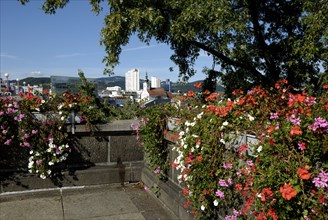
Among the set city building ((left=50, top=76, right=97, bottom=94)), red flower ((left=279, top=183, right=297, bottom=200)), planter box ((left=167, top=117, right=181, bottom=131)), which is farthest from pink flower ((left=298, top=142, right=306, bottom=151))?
city building ((left=50, top=76, right=97, bottom=94))

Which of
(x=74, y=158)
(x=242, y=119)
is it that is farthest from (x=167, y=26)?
(x=242, y=119)

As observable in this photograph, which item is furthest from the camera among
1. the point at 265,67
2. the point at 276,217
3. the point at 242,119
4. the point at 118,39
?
the point at 265,67

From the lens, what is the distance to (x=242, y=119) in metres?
3.45

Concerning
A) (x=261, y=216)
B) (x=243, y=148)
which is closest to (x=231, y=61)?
(x=243, y=148)

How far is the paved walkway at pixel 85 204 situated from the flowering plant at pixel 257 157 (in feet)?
3.31

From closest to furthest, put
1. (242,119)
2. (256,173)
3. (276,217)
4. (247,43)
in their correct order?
(276,217)
(256,173)
(242,119)
(247,43)

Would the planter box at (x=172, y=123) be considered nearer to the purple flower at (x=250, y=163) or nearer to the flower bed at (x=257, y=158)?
the flower bed at (x=257, y=158)

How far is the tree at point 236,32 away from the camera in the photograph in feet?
27.3

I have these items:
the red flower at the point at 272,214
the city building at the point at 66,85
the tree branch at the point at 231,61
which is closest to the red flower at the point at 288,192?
the red flower at the point at 272,214

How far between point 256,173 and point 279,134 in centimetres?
37

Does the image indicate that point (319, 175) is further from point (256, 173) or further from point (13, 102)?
point (13, 102)

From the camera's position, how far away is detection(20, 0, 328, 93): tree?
833cm

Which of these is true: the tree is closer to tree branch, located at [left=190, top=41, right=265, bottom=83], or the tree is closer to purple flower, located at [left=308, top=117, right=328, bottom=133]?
tree branch, located at [left=190, top=41, right=265, bottom=83]

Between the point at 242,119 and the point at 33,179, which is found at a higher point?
the point at 242,119
